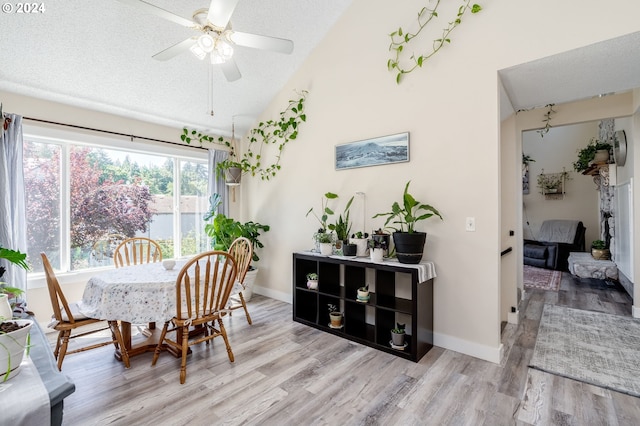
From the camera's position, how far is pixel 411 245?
254 centimetres

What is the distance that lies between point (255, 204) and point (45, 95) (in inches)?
102

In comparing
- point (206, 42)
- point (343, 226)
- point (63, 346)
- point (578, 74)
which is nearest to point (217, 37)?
point (206, 42)

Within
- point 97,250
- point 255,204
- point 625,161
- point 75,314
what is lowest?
point 75,314

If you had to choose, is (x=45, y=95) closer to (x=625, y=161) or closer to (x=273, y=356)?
(x=273, y=356)

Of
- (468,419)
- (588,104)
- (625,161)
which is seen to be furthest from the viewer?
(625,161)

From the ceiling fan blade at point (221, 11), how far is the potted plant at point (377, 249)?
2.08 metres

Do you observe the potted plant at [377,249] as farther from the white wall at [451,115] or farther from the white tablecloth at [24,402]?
the white tablecloth at [24,402]

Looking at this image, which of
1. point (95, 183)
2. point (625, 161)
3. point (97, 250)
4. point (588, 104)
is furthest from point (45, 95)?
point (625, 161)

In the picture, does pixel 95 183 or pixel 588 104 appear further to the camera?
pixel 95 183

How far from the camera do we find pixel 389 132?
9.96 feet

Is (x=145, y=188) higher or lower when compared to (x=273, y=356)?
higher

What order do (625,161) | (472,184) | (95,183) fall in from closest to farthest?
(472,184), (95,183), (625,161)

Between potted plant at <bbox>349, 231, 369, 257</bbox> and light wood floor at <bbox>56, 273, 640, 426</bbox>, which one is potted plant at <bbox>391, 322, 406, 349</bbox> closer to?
light wood floor at <bbox>56, 273, 640, 426</bbox>

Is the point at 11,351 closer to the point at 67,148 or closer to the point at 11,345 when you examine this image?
the point at 11,345
